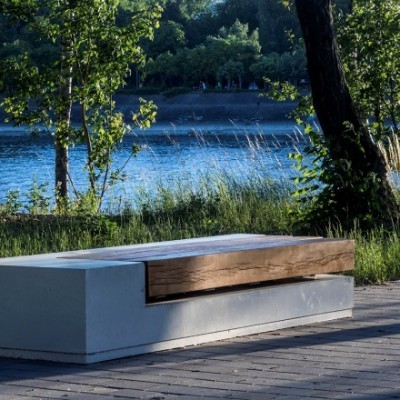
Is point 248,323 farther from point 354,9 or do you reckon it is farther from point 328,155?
point 354,9

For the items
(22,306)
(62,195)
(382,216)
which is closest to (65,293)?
(22,306)

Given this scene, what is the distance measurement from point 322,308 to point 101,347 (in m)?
1.86

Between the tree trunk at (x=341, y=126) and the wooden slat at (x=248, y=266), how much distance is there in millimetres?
4459

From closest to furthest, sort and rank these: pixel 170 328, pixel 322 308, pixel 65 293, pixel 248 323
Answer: pixel 65 293
pixel 170 328
pixel 248 323
pixel 322 308

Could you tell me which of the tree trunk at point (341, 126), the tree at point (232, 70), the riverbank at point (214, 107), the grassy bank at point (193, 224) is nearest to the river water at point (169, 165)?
the grassy bank at point (193, 224)

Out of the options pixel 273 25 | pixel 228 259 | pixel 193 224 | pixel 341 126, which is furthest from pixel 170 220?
pixel 273 25

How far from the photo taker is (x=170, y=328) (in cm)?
596

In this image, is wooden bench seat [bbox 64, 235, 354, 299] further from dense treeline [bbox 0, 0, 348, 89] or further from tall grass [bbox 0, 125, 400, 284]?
dense treeline [bbox 0, 0, 348, 89]

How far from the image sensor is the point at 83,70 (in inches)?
599

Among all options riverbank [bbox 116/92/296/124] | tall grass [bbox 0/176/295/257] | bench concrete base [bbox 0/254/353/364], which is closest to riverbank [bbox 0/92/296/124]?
riverbank [bbox 116/92/296/124]

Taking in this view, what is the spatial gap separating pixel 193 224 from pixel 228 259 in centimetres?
682

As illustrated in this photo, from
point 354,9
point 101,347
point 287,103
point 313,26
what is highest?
point 287,103

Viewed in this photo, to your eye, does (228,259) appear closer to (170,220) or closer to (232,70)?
(170,220)

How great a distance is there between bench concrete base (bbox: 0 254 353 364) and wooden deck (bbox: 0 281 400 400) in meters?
0.08
